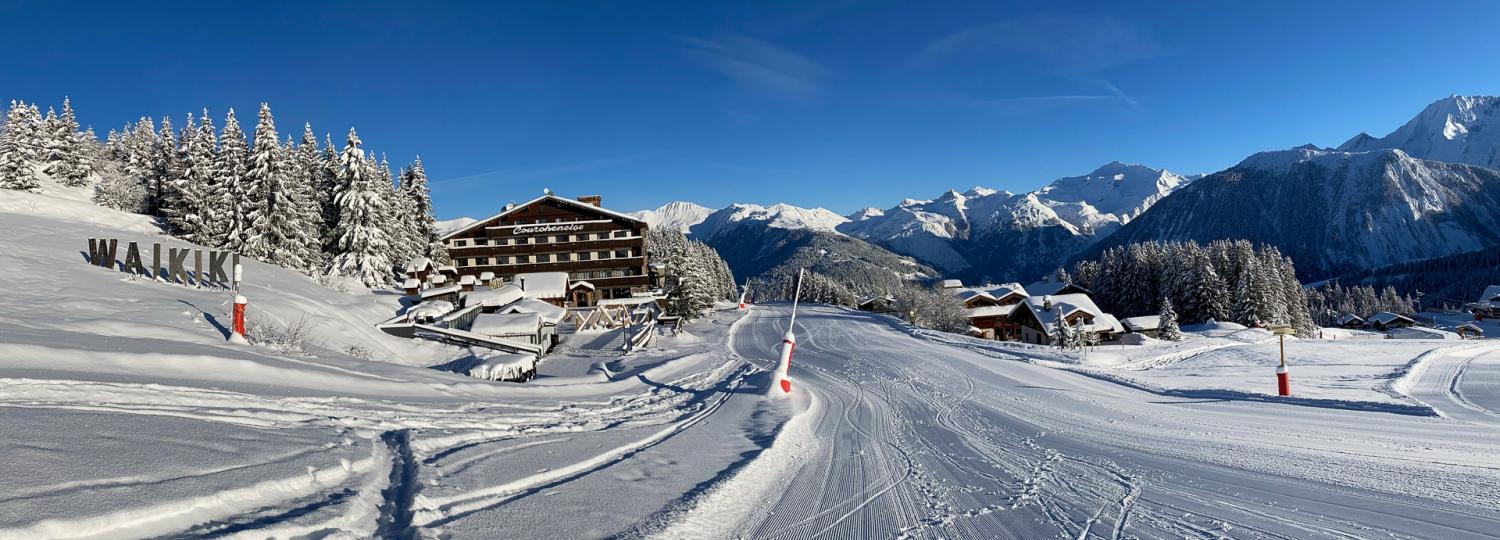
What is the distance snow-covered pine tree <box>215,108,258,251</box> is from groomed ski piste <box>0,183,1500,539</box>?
31.0 meters

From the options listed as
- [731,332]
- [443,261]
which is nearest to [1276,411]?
[731,332]

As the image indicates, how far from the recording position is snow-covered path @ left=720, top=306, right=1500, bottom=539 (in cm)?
471

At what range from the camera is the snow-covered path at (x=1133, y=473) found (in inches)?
185

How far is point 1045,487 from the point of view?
19.3ft

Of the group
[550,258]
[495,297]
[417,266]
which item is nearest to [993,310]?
[550,258]

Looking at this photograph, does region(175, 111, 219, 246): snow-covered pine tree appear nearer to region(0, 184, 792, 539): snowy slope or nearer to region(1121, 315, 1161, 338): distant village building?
region(0, 184, 792, 539): snowy slope

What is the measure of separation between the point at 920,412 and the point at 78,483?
10.4m

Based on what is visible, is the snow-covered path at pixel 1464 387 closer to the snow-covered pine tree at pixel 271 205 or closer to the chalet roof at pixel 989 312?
the chalet roof at pixel 989 312

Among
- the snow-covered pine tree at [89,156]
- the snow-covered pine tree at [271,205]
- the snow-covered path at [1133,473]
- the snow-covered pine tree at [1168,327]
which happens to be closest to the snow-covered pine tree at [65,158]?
the snow-covered pine tree at [89,156]

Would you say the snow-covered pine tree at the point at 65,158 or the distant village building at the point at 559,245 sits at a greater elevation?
the snow-covered pine tree at the point at 65,158

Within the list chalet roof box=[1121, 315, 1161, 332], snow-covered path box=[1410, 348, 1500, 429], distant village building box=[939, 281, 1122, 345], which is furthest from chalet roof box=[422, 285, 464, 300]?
chalet roof box=[1121, 315, 1161, 332]

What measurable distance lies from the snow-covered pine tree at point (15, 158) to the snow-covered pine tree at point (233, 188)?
16.5m

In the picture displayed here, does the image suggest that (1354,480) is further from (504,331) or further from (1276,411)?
(504,331)

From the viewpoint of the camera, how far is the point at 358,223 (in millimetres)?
42906
